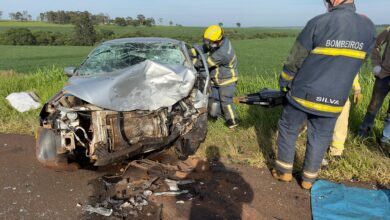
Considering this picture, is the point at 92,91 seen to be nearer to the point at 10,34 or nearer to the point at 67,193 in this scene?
the point at 67,193

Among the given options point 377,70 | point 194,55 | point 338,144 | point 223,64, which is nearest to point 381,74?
point 377,70

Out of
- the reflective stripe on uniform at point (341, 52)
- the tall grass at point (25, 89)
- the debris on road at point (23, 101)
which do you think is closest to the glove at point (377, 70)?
the reflective stripe on uniform at point (341, 52)

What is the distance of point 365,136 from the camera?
4652 millimetres

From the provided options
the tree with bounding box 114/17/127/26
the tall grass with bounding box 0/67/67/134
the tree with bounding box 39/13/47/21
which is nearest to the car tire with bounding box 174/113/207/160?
the tall grass with bounding box 0/67/67/134

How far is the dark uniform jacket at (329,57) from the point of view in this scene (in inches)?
120

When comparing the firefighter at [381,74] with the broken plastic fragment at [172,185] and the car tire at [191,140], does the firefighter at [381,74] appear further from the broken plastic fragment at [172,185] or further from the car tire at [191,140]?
the broken plastic fragment at [172,185]

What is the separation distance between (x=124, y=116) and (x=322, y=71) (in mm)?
2050

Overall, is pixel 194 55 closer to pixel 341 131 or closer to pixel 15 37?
pixel 341 131

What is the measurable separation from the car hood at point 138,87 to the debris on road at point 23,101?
3273 mm

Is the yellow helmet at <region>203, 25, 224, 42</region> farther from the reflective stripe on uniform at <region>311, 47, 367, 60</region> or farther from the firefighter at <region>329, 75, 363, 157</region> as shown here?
the reflective stripe on uniform at <region>311, 47, 367, 60</region>

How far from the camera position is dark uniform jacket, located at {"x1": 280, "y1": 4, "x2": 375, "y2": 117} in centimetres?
306

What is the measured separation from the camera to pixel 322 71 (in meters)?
3.19

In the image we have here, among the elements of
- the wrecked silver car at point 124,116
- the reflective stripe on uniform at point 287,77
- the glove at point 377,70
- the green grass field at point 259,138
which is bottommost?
the green grass field at point 259,138

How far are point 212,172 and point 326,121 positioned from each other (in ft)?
4.78
